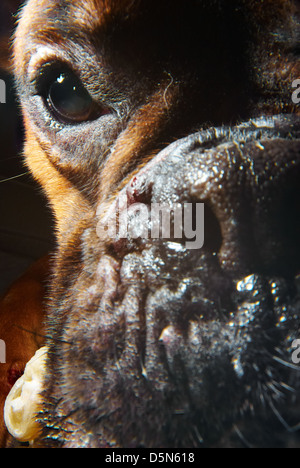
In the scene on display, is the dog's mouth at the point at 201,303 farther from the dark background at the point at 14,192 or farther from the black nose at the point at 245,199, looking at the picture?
the dark background at the point at 14,192

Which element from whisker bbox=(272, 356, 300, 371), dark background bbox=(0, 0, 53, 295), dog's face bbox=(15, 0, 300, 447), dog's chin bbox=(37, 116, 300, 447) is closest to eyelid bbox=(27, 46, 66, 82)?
dog's face bbox=(15, 0, 300, 447)

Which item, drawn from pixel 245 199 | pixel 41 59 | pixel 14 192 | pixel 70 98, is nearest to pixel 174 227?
pixel 245 199

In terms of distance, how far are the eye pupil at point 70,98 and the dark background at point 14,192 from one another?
0.76 ft

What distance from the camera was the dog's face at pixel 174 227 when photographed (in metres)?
0.48

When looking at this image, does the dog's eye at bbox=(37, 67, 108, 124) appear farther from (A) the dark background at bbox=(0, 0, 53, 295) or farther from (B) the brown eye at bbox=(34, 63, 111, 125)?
(A) the dark background at bbox=(0, 0, 53, 295)

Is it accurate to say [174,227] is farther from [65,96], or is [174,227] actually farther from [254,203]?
[65,96]

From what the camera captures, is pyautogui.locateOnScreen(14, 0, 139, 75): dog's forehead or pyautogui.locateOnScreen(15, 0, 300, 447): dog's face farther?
pyautogui.locateOnScreen(14, 0, 139, 75): dog's forehead

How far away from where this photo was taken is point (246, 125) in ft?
1.97

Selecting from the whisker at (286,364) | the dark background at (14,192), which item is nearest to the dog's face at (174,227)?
the whisker at (286,364)

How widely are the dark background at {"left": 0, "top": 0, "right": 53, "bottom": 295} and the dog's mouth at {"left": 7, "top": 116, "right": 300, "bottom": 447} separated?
541 mm

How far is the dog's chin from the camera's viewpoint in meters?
0.47

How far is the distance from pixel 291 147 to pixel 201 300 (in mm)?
244

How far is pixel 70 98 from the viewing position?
871 mm
